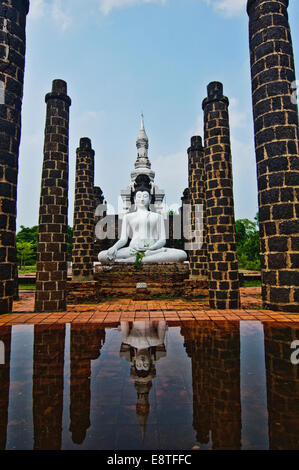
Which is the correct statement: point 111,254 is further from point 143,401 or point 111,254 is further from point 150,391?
point 143,401

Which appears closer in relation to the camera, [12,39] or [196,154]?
[12,39]

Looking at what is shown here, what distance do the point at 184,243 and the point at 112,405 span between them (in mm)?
15948

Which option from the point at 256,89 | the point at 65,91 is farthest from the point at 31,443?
the point at 65,91

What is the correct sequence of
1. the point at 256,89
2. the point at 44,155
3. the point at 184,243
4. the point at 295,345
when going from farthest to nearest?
the point at 184,243, the point at 44,155, the point at 256,89, the point at 295,345

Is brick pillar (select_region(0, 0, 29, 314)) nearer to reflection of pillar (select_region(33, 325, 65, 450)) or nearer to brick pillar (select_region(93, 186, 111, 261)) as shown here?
reflection of pillar (select_region(33, 325, 65, 450))

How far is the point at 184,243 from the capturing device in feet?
58.0

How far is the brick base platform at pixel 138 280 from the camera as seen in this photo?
34.3ft

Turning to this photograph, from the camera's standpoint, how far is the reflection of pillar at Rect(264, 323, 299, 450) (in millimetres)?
1570

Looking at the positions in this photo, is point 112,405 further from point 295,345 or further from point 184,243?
point 184,243

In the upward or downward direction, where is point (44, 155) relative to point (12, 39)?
downward

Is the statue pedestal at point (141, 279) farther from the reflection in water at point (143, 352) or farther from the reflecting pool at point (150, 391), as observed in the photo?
the reflecting pool at point (150, 391)

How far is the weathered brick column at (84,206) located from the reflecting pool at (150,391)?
24.1 feet

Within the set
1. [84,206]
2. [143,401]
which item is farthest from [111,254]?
[143,401]

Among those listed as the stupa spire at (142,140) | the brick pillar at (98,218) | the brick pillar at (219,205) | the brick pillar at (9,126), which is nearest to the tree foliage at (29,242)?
the brick pillar at (98,218)
